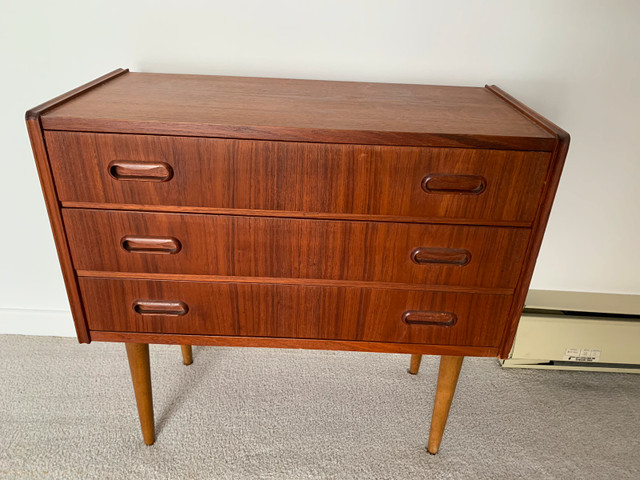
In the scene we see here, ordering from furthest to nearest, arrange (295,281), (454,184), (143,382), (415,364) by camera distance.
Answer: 1. (415,364)
2. (143,382)
3. (295,281)
4. (454,184)

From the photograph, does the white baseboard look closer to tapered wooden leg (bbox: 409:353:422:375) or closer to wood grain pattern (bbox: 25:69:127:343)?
wood grain pattern (bbox: 25:69:127:343)

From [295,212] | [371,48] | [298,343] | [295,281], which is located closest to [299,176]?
[295,212]

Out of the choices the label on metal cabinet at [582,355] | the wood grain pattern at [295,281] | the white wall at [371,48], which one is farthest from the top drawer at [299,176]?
the label on metal cabinet at [582,355]

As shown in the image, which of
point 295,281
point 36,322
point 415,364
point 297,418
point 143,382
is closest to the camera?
point 295,281

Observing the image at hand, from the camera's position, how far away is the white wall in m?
1.17

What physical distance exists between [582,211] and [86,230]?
130 centimetres

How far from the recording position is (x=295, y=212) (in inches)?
34.5

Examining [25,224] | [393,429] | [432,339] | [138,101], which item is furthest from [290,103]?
[25,224]

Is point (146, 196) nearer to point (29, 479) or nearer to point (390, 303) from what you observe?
point (390, 303)

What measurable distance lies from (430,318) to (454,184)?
296 mm

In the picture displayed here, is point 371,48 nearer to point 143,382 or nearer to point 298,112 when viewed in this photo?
point 298,112

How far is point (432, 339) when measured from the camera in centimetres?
100

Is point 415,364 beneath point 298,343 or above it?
beneath

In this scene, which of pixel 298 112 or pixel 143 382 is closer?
pixel 298 112
